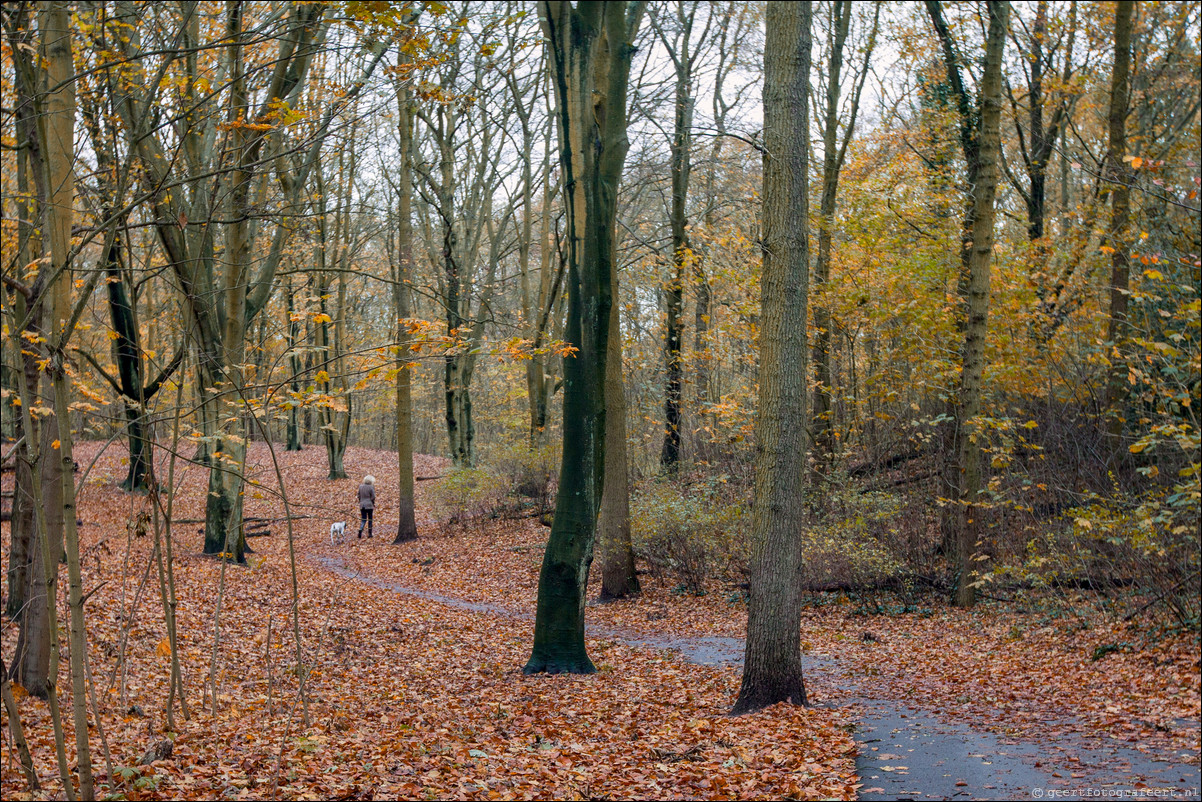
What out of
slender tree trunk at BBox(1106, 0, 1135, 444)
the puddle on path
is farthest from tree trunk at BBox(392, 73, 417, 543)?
the puddle on path

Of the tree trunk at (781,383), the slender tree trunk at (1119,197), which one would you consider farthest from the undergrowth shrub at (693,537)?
the tree trunk at (781,383)

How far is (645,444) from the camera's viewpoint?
21.5m

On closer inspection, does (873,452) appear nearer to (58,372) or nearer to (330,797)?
(330,797)

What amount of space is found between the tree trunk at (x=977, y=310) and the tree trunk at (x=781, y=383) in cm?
520

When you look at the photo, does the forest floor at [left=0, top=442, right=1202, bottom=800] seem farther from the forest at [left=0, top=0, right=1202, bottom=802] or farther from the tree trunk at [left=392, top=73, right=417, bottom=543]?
the tree trunk at [left=392, top=73, right=417, bottom=543]

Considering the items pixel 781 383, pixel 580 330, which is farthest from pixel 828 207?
pixel 781 383

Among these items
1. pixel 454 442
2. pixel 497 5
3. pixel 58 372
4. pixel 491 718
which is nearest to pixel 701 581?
pixel 491 718

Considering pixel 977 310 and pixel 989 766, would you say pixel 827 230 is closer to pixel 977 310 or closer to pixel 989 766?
pixel 977 310

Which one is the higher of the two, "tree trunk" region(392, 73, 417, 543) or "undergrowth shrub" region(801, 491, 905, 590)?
"tree trunk" region(392, 73, 417, 543)

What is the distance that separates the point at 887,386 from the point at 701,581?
4.94 metres

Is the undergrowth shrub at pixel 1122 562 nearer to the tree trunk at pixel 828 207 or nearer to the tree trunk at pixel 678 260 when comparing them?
the tree trunk at pixel 828 207

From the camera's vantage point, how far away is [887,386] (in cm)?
1470

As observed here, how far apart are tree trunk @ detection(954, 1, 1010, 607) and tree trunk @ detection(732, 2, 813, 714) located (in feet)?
17.1

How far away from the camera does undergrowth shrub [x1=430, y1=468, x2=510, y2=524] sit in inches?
780
